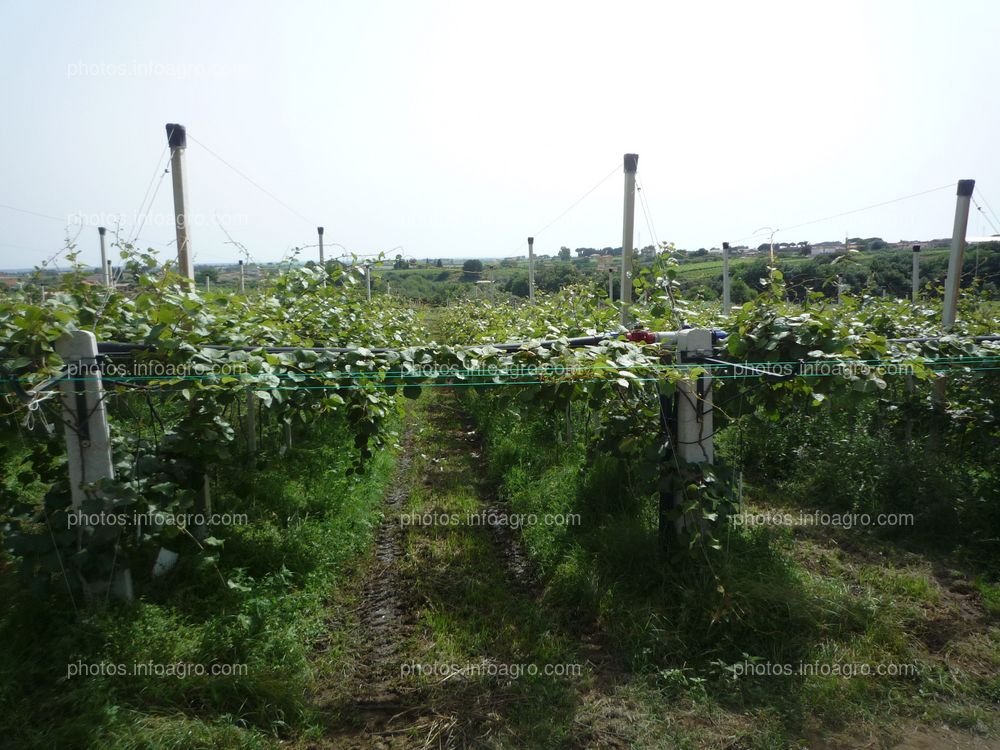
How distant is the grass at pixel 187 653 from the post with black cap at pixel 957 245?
571 cm

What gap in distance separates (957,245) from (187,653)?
22.3 ft

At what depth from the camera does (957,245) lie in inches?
222

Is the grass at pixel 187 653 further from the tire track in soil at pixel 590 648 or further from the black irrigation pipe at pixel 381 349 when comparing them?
the black irrigation pipe at pixel 381 349

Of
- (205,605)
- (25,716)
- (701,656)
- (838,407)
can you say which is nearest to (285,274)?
(205,605)

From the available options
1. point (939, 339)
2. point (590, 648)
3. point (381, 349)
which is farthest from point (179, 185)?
point (939, 339)

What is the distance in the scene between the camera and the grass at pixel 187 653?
8.46 feet

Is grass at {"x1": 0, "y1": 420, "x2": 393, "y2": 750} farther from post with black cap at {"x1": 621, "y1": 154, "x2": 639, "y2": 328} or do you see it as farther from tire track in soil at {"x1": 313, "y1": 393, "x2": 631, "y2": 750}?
post with black cap at {"x1": 621, "y1": 154, "x2": 639, "y2": 328}

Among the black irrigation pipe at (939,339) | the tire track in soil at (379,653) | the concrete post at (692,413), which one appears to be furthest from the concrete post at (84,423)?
the black irrigation pipe at (939,339)

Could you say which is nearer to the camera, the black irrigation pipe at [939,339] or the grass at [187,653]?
the grass at [187,653]

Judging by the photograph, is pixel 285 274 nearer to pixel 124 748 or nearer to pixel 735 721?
pixel 124 748

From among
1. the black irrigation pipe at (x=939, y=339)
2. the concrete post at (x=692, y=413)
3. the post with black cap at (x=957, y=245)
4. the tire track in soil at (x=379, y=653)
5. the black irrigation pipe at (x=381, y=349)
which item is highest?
the post with black cap at (x=957, y=245)

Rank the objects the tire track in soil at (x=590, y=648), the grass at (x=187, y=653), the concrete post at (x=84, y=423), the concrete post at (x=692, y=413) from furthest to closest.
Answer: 1. the concrete post at (x=692, y=413)
2. the concrete post at (x=84, y=423)
3. the tire track in soil at (x=590, y=648)
4. the grass at (x=187, y=653)

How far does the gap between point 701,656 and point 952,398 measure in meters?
3.72

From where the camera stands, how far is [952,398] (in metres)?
5.27
